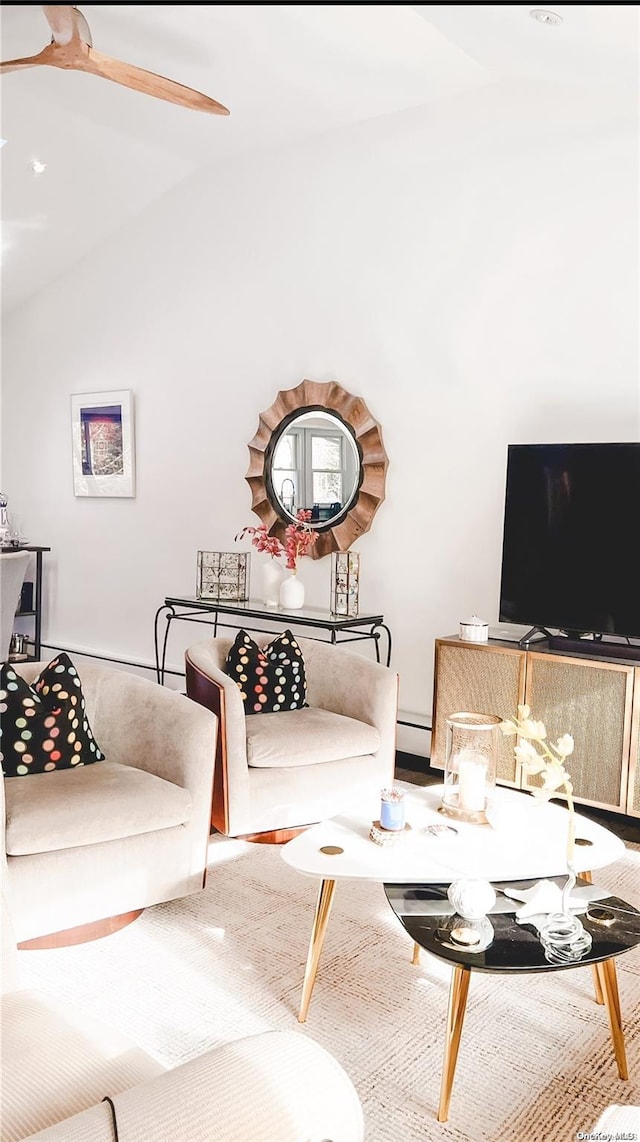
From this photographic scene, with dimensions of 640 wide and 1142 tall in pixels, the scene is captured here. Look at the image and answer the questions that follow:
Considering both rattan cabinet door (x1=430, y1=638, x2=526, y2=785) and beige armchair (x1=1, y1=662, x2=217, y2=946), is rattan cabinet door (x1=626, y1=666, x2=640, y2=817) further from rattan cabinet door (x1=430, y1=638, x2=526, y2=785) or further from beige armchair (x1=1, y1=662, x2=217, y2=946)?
beige armchair (x1=1, y1=662, x2=217, y2=946)

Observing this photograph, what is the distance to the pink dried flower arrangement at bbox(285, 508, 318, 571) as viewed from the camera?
4.81m

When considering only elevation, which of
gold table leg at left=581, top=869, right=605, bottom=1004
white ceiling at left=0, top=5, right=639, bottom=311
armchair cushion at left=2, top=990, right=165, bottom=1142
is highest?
white ceiling at left=0, top=5, right=639, bottom=311

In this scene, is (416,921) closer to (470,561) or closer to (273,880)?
(273,880)

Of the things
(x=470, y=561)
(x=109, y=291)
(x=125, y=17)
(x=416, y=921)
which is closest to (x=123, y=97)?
(x=125, y=17)

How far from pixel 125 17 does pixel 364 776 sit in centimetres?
343

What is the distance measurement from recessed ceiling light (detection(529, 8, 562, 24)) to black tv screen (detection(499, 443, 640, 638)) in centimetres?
152

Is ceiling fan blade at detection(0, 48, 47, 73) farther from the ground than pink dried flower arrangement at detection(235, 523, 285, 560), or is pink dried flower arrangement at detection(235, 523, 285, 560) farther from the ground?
ceiling fan blade at detection(0, 48, 47, 73)

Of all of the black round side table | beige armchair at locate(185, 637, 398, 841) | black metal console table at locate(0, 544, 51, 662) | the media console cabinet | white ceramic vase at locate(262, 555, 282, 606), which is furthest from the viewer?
black metal console table at locate(0, 544, 51, 662)

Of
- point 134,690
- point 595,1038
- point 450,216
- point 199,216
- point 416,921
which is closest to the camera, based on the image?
point 416,921

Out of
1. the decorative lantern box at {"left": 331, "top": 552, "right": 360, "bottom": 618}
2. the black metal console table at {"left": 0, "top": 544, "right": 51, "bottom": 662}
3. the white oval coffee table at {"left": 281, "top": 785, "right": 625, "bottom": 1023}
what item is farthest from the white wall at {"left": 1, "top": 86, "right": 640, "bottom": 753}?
the white oval coffee table at {"left": 281, "top": 785, "right": 625, "bottom": 1023}

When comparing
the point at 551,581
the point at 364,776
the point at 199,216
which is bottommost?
the point at 364,776

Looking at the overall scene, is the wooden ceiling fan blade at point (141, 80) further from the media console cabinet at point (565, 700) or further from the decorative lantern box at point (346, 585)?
the media console cabinet at point (565, 700)

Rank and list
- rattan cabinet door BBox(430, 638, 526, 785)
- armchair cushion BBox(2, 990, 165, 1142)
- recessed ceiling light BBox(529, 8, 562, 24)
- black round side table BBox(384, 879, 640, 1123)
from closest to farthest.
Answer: armchair cushion BBox(2, 990, 165, 1142), black round side table BBox(384, 879, 640, 1123), recessed ceiling light BBox(529, 8, 562, 24), rattan cabinet door BBox(430, 638, 526, 785)

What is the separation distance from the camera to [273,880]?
314 cm
